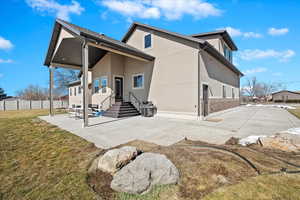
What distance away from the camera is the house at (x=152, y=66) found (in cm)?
855

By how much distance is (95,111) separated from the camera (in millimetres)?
11023

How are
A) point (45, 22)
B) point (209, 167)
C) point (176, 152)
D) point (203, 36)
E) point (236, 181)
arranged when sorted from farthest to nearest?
point (203, 36), point (45, 22), point (176, 152), point (209, 167), point (236, 181)

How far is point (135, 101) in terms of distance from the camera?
37.8ft

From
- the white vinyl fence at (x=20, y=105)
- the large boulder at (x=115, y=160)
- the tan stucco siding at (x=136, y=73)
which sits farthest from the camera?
the white vinyl fence at (x=20, y=105)

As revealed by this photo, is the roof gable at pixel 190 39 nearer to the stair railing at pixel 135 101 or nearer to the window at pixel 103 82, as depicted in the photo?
the window at pixel 103 82

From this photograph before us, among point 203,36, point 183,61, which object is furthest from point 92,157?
→ point 203,36

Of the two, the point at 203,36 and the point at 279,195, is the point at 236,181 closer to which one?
the point at 279,195

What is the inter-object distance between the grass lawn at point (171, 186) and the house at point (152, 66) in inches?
151

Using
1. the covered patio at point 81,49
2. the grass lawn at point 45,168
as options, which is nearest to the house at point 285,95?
the covered patio at point 81,49

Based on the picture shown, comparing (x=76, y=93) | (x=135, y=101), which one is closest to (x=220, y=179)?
(x=135, y=101)

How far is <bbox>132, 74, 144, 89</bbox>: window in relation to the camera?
444 inches

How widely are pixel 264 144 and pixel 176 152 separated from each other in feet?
9.36

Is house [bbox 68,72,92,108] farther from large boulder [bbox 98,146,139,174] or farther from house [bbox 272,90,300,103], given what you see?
house [bbox 272,90,300,103]

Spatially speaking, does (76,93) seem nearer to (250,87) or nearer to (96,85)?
(96,85)
